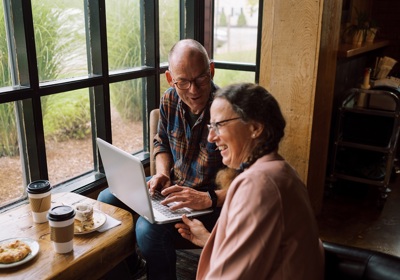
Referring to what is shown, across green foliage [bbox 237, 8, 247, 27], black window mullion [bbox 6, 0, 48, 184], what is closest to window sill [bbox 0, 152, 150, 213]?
black window mullion [bbox 6, 0, 48, 184]

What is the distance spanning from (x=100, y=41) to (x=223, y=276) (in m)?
1.56

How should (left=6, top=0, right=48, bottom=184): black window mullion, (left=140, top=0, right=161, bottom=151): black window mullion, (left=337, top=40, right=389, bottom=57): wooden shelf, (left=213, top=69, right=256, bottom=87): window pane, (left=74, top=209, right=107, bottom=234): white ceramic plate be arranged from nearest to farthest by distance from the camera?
1. (left=74, top=209, right=107, bottom=234): white ceramic plate
2. (left=6, top=0, right=48, bottom=184): black window mullion
3. (left=140, top=0, right=161, bottom=151): black window mullion
4. (left=337, top=40, right=389, bottom=57): wooden shelf
5. (left=213, top=69, right=256, bottom=87): window pane

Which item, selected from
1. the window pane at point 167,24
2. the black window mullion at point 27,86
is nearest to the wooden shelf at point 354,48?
the window pane at point 167,24

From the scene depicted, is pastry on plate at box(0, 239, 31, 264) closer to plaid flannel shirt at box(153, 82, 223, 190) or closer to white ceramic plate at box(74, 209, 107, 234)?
white ceramic plate at box(74, 209, 107, 234)

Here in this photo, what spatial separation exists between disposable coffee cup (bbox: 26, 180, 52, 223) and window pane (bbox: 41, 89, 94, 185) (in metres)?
0.58

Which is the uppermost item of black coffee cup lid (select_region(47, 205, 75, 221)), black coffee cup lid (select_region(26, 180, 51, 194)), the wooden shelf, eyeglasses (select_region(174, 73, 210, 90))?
the wooden shelf

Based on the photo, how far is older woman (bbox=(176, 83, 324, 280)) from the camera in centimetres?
99

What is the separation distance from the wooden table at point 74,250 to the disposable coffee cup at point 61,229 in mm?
26

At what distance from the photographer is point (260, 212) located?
987mm

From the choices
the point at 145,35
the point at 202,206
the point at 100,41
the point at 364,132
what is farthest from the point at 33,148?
the point at 364,132

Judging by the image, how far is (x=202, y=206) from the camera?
1.68 metres

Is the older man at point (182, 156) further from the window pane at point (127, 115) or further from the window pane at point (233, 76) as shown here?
the window pane at point (233, 76)

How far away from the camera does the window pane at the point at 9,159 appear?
1879 mm

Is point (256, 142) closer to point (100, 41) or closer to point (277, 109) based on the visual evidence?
point (277, 109)
